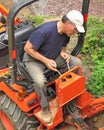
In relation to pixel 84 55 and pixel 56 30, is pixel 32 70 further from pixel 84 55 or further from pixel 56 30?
pixel 84 55

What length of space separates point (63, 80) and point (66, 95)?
20 centimetres

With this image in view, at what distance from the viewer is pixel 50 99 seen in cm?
530

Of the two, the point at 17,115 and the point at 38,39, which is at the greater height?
the point at 38,39

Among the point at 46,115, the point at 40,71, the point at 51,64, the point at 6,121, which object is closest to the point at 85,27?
the point at 51,64

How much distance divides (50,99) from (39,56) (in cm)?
68

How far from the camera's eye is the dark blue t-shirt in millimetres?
4891

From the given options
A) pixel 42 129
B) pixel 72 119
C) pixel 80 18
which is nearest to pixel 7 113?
pixel 42 129

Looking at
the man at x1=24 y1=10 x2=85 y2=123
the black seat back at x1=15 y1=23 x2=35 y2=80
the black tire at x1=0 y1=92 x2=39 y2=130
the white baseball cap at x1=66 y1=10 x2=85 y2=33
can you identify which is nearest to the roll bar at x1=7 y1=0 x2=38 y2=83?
the man at x1=24 y1=10 x2=85 y2=123

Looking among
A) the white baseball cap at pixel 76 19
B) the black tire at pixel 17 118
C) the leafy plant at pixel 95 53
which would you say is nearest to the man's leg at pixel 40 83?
the black tire at pixel 17 118

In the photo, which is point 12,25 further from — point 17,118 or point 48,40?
point 17,118

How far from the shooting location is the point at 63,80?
498 cm

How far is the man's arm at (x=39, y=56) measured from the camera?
493 cm

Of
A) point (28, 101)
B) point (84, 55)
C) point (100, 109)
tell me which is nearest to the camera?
point (28, 101)

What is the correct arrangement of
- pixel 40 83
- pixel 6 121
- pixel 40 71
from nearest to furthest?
pixel 40 83
pixel 40 71
pixel 6 121
